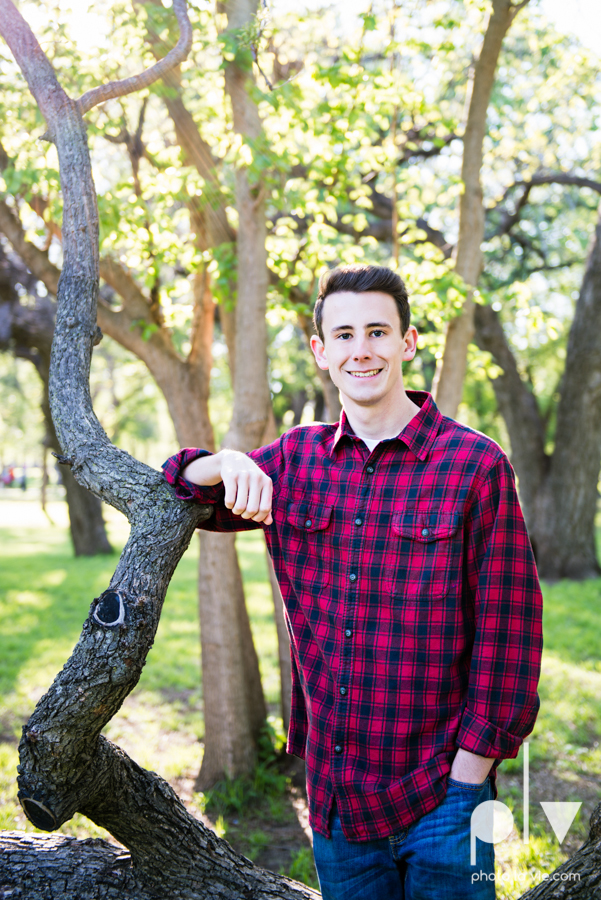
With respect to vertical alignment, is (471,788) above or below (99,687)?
below

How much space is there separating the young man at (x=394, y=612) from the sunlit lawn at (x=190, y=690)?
1.92m

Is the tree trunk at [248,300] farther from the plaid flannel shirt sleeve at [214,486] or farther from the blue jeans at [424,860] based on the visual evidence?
→ the blue jeans at [424,860]

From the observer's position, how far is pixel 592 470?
34.1 ft

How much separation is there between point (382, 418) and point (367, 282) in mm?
419

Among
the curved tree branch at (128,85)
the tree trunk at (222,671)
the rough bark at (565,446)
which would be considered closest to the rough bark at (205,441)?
the tree trunk at (222,671)

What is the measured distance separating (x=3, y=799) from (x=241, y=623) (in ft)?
5.89

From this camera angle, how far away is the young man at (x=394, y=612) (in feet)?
6.03

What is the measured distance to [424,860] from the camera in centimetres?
180

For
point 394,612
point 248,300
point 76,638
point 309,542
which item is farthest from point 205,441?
point 76,638

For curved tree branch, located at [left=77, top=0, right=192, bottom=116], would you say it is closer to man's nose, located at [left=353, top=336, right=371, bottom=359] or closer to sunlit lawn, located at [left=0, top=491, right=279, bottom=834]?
man's nose, located at [left=353, top=336, right=371, bottom=359]

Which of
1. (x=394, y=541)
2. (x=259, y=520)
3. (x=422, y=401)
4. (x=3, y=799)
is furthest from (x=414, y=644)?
(x=3, y=799)

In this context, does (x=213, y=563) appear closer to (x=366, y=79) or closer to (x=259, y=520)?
(x=259, y=520)

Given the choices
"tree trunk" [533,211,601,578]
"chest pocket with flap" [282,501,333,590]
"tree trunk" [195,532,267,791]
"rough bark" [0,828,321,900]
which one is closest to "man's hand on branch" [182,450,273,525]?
"chest pocket with flap" [282,501,333,590]

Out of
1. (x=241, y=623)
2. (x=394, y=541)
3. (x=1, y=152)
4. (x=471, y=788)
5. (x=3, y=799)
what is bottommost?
(x=3, y=799)
